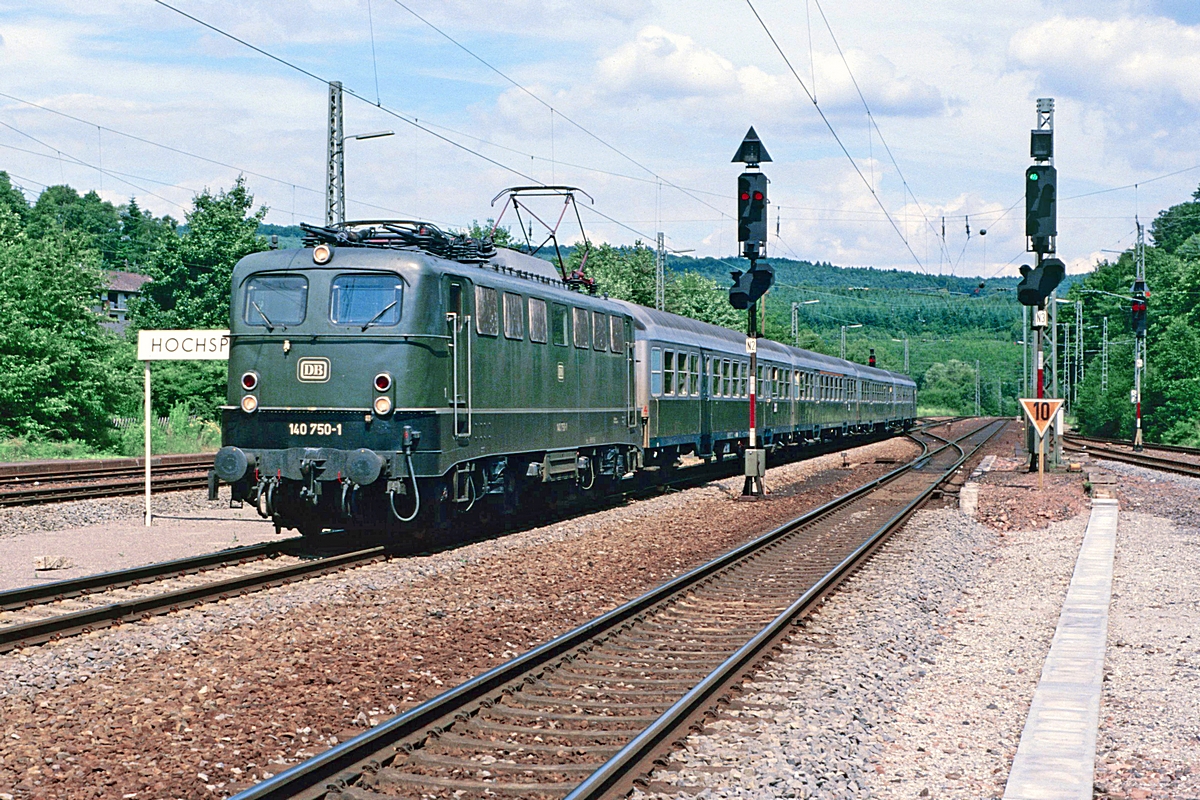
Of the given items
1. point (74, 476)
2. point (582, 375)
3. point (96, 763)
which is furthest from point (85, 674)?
point (74, 476)

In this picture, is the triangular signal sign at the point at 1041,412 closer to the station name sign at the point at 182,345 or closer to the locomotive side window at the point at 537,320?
the locomotive side window at the point at 537,320

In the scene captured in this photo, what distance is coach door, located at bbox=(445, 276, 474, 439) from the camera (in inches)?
577

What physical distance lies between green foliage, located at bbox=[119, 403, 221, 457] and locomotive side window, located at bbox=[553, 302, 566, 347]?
2067 cm

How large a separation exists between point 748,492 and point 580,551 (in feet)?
30.2

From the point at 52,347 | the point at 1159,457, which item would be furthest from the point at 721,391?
the point at 1159,457

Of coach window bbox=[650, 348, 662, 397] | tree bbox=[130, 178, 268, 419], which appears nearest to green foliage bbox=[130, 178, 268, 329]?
tree bbox=[130, 178, 268, 419]

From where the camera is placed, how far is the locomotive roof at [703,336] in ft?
80.1

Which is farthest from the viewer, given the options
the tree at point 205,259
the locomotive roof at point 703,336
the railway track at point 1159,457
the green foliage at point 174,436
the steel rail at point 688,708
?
the tree at point 205,259

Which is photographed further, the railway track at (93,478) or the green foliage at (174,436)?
the green foliage at (174,436)

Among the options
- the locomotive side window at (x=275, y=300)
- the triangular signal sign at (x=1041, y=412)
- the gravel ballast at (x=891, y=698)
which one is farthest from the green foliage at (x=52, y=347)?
the gravel ballast at (x=891, y=698)

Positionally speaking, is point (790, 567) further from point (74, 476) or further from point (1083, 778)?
point (74, 476)

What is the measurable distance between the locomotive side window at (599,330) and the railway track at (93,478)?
882 cm

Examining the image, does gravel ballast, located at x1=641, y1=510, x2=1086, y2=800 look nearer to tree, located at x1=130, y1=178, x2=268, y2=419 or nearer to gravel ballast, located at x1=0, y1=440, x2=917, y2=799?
gravel ballast, located at x1=0, y1=440, x2=917, y2=799

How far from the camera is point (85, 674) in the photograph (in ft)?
27.7
